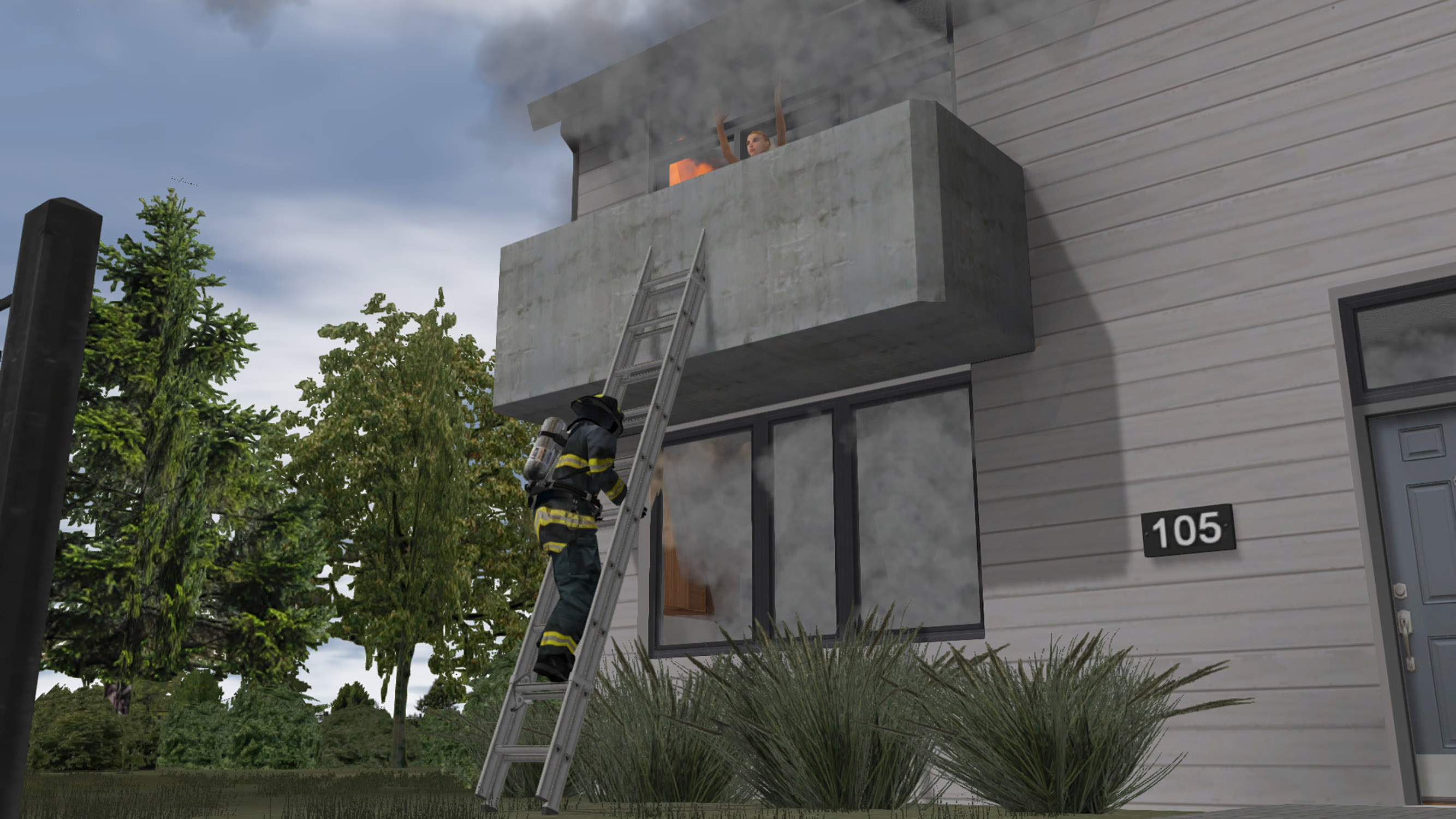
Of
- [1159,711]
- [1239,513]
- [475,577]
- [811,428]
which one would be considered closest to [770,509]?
[811,428]

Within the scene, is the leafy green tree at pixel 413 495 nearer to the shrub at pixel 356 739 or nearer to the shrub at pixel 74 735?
the shrub at pixel 356 739

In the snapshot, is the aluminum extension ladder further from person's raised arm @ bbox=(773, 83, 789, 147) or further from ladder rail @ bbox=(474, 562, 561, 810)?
person's raised arm @ bbox=(773, 83, 789, 147)

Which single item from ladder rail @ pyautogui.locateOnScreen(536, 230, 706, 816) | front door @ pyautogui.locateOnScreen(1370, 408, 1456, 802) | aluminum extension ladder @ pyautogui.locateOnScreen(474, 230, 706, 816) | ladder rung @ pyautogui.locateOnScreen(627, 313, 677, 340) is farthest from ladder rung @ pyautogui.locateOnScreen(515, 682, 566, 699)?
front door @ pyautogui.locateOnScreen(1370, 408, 1456, 802)

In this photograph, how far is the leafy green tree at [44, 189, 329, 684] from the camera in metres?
21.1

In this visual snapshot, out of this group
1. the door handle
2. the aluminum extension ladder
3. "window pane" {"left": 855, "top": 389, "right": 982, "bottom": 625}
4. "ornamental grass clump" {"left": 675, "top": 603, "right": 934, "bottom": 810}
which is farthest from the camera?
"window pane" {"left": 855, "top": 389, "right": 982, "bottom": 625}

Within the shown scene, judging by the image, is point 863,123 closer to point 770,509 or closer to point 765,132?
point 765,132

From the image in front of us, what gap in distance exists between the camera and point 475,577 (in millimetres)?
23906

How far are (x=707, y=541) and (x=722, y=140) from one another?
3.38 m

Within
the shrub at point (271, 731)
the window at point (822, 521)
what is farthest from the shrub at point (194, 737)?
the window at point (822, 521)

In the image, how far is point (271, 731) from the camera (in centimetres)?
1524

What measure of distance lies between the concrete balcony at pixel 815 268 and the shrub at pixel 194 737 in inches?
344

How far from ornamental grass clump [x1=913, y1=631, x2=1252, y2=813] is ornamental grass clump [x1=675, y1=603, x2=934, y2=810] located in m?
0.21

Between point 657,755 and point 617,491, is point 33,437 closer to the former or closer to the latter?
point 657,755

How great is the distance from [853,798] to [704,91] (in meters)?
6.53
